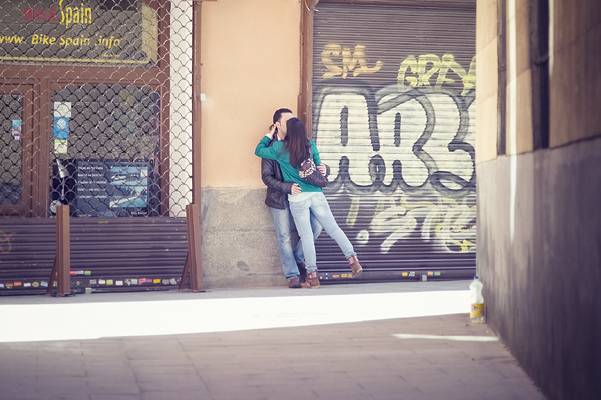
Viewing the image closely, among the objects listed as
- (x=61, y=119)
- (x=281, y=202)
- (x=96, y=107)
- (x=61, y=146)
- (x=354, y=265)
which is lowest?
(x=354, y=265)

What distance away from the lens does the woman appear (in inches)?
500

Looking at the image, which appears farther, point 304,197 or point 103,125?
point 103,125

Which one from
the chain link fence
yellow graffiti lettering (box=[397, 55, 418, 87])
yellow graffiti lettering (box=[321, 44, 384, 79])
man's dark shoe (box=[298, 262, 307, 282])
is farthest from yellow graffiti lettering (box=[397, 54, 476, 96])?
the chain link fence

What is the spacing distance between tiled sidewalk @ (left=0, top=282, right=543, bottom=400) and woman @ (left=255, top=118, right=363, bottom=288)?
12.0 ft

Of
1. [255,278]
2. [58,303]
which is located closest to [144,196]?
[255,278]

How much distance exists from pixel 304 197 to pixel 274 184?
13.9 inches

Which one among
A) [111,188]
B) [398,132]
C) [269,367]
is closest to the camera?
[269,367]

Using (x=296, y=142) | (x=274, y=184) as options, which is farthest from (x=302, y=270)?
(x=296, y=142)

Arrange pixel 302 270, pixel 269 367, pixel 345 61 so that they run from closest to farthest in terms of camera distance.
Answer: pixel 269 367 → pixel 302 270 → pixel 345 61

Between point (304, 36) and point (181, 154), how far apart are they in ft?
6.19

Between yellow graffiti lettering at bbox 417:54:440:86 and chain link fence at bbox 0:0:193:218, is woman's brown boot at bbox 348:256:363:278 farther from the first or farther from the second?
yellow graffiti lettering at bbox 417:54:440:86

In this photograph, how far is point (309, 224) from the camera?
12812mm

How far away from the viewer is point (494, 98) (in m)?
8.71

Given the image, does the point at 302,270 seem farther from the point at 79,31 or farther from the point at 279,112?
the point at 79,31
